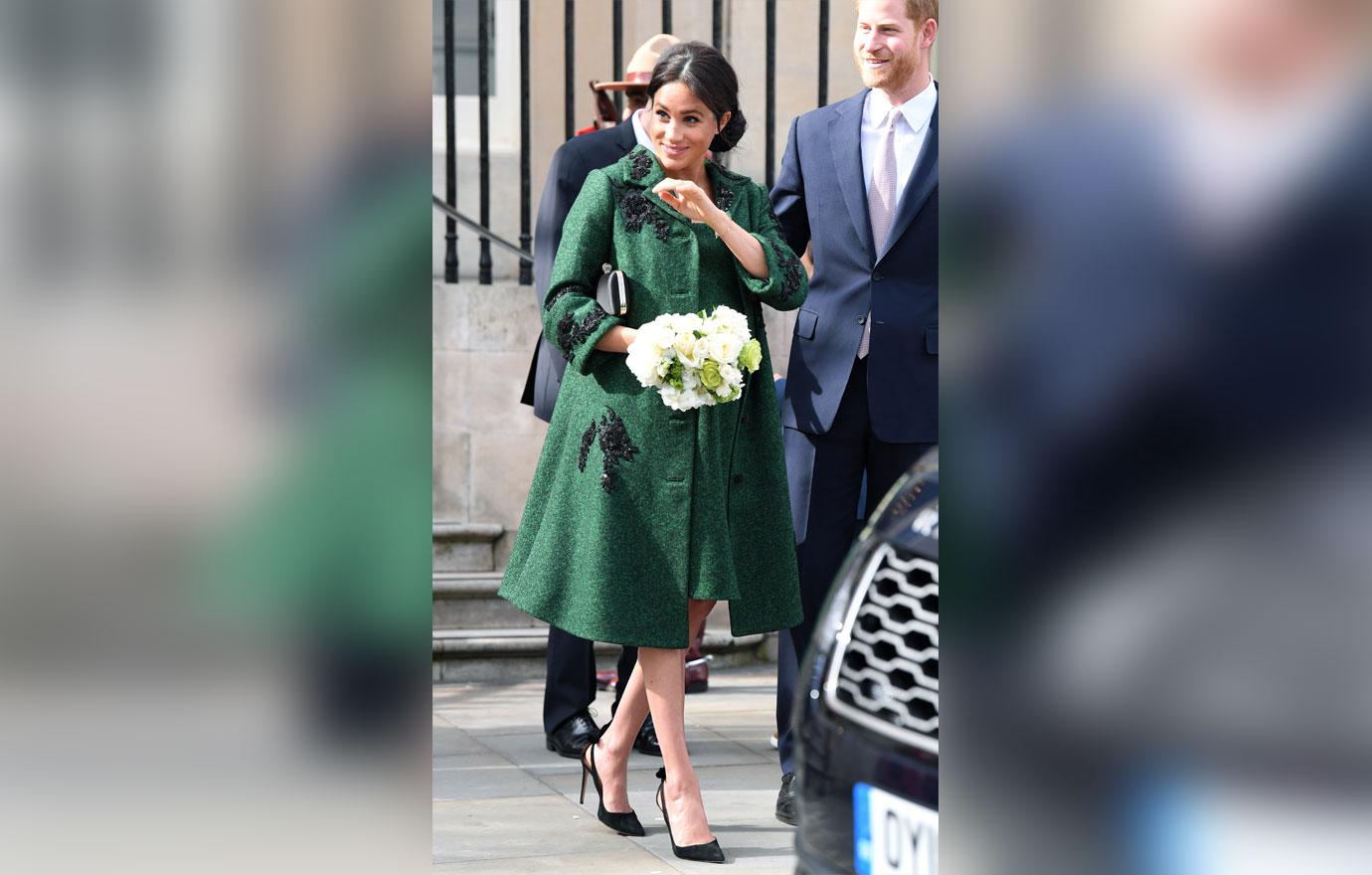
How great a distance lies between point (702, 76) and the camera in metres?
4.18

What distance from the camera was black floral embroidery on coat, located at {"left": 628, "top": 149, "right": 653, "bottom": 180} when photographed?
4.23m

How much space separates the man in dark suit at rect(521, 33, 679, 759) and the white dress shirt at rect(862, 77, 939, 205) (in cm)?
82

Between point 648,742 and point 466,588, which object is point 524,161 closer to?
point 466,588

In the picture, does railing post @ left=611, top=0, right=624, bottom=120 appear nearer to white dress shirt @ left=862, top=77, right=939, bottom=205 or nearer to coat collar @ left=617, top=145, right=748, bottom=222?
white dress shirt @ left=862, top=77, right=939, bottom=205

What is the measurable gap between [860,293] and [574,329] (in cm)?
81

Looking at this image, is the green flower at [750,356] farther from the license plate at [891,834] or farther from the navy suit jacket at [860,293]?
the license plate at [891,834]
